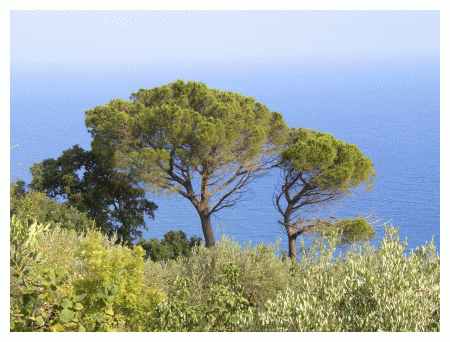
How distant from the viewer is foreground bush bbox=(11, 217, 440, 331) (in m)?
3.62

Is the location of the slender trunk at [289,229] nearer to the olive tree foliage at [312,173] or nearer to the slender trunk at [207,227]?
the olive tree foliage at [312,173]

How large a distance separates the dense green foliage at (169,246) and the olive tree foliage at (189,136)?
696mm

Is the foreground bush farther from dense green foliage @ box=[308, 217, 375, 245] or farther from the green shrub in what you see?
dense green foliage @ box=[308, 217, 375, 245]

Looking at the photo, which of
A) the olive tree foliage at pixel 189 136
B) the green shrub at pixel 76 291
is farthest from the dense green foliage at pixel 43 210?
the green shrub at pixel 76 291

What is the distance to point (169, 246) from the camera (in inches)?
355

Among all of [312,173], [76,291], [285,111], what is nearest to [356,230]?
[312,173]

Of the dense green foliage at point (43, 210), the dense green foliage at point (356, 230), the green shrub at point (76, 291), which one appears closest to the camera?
the green shrub at point (76, 291)

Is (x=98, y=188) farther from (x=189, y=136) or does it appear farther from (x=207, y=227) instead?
(x=207, y=227)

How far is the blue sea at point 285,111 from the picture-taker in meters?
8.66

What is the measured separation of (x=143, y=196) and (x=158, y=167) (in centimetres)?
61

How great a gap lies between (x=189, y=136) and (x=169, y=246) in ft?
5.00
